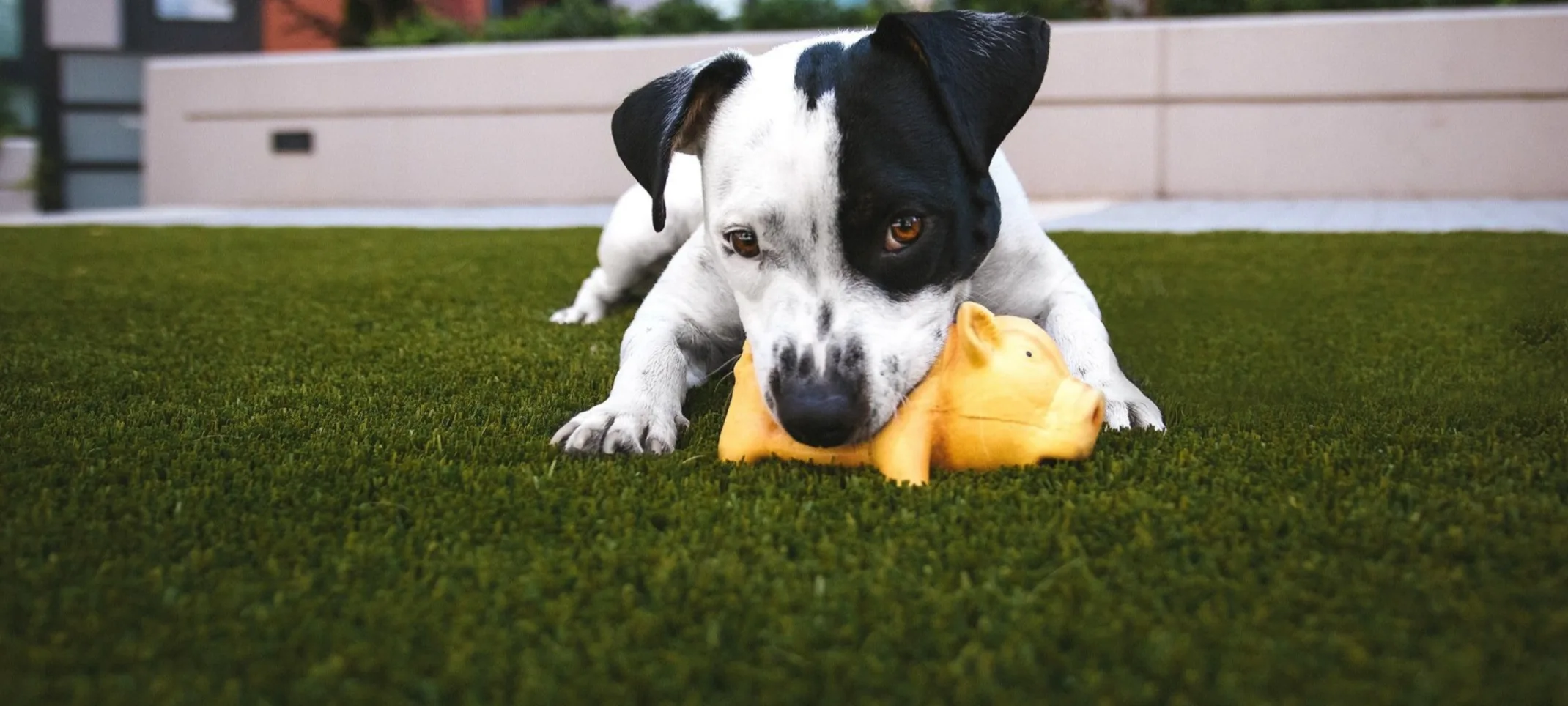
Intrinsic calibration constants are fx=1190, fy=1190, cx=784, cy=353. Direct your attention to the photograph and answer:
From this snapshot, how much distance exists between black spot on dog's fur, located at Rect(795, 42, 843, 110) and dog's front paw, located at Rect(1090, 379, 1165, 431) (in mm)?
782

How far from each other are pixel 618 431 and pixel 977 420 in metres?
0.64

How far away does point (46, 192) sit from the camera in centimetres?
1353

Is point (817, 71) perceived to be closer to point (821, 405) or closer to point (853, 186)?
point (853, 186)

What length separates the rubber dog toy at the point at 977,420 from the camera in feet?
6.12

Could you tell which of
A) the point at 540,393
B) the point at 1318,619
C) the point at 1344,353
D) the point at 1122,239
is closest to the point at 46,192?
the point at 1122,239

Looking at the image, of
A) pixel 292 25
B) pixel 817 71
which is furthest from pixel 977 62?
pixel 292 25

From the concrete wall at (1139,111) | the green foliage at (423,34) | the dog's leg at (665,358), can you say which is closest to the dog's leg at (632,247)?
the dog's leg at (665,358)

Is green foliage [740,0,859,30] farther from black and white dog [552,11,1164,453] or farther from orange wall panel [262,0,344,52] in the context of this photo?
black and white dog [552,11,1164,453]

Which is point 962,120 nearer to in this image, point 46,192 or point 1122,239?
point 1122,239

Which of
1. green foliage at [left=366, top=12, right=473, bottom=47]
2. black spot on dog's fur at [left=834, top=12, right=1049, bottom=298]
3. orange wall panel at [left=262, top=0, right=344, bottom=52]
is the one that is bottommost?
black spot on dog's fur at [left=834, top=12, right=1049, bottom=298]

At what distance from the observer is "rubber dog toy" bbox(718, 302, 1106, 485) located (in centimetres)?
187

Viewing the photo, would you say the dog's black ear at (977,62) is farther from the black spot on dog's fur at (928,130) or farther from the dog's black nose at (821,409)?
the dog's black nose at (821,409)

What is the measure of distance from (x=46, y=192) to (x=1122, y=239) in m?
12.6

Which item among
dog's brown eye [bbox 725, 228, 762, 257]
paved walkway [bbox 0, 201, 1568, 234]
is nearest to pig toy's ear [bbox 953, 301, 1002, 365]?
dog's brown eye [bbox 725, 228, 762, 257]
